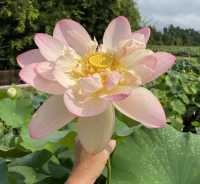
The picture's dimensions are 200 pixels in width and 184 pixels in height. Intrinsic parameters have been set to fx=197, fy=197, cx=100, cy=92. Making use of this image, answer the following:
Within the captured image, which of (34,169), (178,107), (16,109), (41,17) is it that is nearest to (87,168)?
(34,169)

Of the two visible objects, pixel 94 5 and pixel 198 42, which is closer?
pixel 94 5

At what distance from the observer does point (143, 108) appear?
14.8 inches

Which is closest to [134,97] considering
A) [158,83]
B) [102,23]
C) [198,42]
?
[158,83]

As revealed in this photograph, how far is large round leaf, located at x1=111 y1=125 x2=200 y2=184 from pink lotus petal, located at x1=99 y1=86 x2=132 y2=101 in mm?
272

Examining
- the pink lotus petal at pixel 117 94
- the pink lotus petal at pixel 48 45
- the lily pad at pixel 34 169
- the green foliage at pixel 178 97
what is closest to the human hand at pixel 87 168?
the pink lotus petal at pixel 117 94

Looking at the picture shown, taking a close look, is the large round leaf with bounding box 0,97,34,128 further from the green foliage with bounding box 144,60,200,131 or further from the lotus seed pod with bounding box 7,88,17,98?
the green foliage with bounding box 144,60,200,131

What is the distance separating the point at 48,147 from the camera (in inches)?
30.1

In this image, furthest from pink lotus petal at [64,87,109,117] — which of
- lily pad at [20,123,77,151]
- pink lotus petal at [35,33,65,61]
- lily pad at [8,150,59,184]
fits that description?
lily pad at [8,150,59,184]

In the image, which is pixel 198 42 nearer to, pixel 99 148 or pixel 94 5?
pixel 94 5

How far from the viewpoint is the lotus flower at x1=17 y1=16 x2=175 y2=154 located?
0.36 meters

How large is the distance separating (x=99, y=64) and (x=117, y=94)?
0.12 m

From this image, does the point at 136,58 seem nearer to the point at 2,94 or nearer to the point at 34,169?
the point at 34,169

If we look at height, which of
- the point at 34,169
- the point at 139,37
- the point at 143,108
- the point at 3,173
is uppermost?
the point at 139,37

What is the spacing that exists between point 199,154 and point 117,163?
256 millimetres
